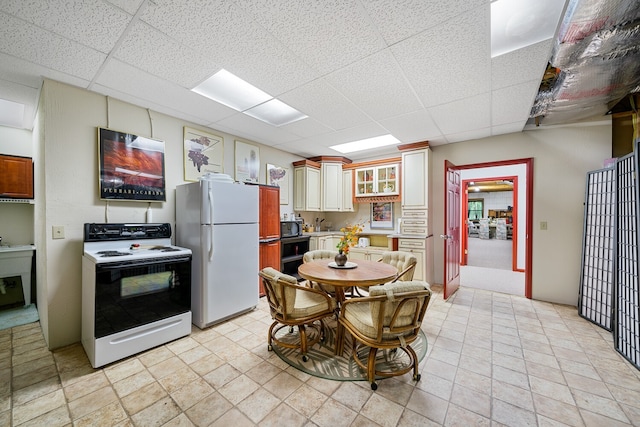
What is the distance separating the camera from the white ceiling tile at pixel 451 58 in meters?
1.67

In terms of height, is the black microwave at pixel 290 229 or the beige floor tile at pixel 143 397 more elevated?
the black microwave at pixel 290 229

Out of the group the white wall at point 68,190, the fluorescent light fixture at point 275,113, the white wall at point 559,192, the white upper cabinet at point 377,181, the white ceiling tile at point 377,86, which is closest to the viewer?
the white ceiling tile at point 377,86

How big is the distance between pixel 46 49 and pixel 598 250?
593 centimetres

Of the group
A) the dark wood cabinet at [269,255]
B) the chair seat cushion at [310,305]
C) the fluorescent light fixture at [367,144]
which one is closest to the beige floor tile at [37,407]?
the chair seat cushion at [310,305]

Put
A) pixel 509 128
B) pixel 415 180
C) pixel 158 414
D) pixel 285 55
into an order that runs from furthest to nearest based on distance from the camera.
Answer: pixel 415 180, pixel 509 128, pixel 285 55, pixel 158 414

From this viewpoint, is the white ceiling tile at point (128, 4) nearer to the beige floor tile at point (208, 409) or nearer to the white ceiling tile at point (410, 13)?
the white ceiling tile at point (410, 13)

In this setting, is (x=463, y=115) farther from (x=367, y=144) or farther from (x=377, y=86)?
(x=367, y=144)

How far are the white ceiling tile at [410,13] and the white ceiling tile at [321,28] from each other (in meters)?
0.07

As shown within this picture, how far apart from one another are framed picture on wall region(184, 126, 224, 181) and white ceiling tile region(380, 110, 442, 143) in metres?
2.49

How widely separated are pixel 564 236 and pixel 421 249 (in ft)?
6.34

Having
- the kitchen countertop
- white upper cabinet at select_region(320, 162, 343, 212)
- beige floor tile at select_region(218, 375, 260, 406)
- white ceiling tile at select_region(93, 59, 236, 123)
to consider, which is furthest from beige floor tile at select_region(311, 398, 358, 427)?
the kitchen countertop

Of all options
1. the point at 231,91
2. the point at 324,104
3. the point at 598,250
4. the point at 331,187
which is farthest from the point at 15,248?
the point at 598,250

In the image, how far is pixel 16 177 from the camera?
3.21 meters

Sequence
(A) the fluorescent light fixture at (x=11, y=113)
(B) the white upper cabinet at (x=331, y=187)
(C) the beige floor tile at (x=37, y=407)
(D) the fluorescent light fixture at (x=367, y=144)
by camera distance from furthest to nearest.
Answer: (B) the white upper cabinet at (x=331, y=187) < (D) the fluorescent light fixture at (x=367, y=144) < (A) the fluorescent light fixture at (x=11, y=113) < (C) the beige floor tile at (x=37, y=407)
